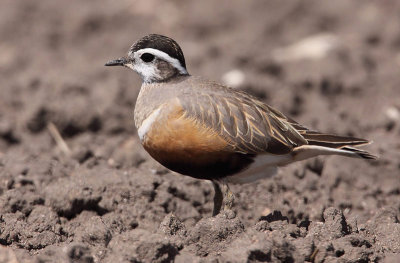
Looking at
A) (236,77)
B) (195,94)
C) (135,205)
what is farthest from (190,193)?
(236,77)

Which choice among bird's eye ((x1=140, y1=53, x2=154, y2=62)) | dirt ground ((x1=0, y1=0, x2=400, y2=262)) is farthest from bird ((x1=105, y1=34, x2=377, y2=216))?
dirt ground ((x1=0, y1=0, x2=400, y2=262))

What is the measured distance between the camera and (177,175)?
27.9 ft

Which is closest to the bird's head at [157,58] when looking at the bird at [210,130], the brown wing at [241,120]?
the bird at [210,130]

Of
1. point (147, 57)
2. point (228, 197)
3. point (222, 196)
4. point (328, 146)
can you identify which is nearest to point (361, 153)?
point (328, 146)

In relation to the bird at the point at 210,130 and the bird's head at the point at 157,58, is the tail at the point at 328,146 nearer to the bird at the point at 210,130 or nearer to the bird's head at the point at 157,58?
the bird at the point at 210,130

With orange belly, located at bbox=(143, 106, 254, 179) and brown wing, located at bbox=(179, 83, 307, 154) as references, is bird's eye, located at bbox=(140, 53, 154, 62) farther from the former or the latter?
orange belly, located at bbox=(143, 106, 254, 179)

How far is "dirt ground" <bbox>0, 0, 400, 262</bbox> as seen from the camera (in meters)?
6.26

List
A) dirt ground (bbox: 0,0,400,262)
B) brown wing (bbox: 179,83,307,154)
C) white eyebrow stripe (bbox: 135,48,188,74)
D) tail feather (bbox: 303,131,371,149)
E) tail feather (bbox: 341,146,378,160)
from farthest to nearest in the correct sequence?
1. white eyebrow stripe (bbox: 135,48,188,74)
2. tail feather (bbox: 303,131,371,149)
3. tail feather (bbox: 341,146,378,160)
4. brown wing (bbox: 179,83,307,154)
5. dirt ground (bbox: 0,0,400,262)

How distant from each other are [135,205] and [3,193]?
57.4 inches

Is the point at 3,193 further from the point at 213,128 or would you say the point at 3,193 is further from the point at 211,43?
the point at 211,43

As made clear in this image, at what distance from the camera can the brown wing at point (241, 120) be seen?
23.6 feet

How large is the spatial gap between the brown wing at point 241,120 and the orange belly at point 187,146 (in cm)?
9

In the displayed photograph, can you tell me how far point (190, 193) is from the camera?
317 inches

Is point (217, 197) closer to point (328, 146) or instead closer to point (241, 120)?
point (241, 120)
